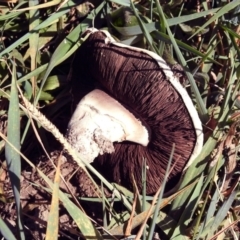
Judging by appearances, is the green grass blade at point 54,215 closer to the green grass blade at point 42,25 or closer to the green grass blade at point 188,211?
the green grass blade at point 188,211

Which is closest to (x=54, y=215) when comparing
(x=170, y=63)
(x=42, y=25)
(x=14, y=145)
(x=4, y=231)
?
(x=4, y=231)

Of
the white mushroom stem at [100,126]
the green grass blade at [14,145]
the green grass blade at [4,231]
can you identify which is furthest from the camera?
the white mushroom stem at [100,126]

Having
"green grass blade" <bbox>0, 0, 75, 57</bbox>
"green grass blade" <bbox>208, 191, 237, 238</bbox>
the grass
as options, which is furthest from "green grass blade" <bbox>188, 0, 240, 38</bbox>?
"green grass blade" <bbox>208, 191, 237, 238</bbox>

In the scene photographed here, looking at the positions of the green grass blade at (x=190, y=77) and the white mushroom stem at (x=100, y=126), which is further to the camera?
the white mushroom stem at (x=100, y=126)

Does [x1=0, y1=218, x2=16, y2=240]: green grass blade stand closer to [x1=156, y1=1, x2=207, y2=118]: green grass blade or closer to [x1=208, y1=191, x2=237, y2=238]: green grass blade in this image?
[x1=208, y1=191, x2=237, y2=238]: green grass blade

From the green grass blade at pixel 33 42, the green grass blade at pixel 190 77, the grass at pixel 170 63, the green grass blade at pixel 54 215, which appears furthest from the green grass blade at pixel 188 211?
the green grass blade at pixel 33 42

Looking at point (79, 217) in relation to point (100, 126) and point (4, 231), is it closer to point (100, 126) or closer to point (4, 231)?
point (4, 231)

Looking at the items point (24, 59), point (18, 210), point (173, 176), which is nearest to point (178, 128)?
point (173, 176)

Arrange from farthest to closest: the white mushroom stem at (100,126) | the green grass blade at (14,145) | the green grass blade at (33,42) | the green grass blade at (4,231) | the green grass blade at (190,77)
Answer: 1. the green grass blade at (33,42)
2. the white mushroom stem at (100,126)
3. the green grass blade at (190,77)
4. the green grass blade at (14,145)
5. the green grass blade at (4,231)

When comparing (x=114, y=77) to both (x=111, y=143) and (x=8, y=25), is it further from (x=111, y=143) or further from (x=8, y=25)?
(x=8, y=25)
